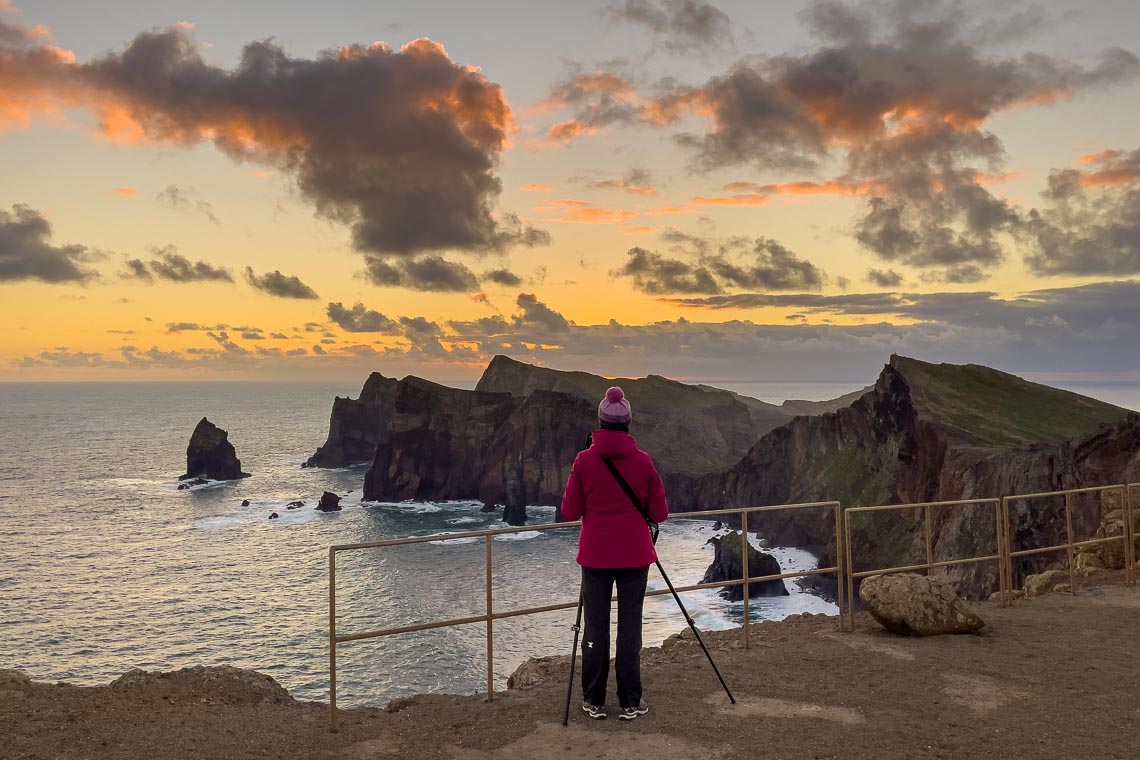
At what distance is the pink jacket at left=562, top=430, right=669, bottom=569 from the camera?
6.39 meters

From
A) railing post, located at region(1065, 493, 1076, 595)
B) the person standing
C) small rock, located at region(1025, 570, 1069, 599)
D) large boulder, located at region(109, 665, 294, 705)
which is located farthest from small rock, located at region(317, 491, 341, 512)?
the person standing

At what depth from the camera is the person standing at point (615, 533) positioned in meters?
6.41

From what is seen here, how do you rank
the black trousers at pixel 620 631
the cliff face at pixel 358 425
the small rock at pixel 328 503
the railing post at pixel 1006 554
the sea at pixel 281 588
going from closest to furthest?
the black trousers at pixel 620 631 → the railing post at pixel 1006 554 → the sea at pixel 281 588 → the small rock at pixel 328 503 → the cliff face at pixel 358 425

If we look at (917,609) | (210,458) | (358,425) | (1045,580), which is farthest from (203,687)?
(358,425)

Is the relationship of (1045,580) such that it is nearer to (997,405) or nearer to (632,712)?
(632,712)

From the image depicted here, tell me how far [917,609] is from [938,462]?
160ft

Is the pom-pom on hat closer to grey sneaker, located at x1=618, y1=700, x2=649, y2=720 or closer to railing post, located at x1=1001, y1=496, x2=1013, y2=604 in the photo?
grey sneaker, located at x1=618, y1=700, x2=649, y2=720

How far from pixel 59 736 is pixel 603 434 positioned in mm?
5706

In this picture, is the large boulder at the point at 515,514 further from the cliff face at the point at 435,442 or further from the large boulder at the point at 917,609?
the large boulder at the point at 917,609

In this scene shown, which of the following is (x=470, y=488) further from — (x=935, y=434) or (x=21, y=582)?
(x=935, y=434)

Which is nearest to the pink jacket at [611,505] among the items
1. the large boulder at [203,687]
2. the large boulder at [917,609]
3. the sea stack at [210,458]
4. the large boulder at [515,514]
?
the large boulder at [917,609]

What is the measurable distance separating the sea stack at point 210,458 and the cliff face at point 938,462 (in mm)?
72332

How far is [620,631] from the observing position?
6562mm

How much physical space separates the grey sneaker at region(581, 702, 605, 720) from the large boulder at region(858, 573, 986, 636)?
4.21 metres
